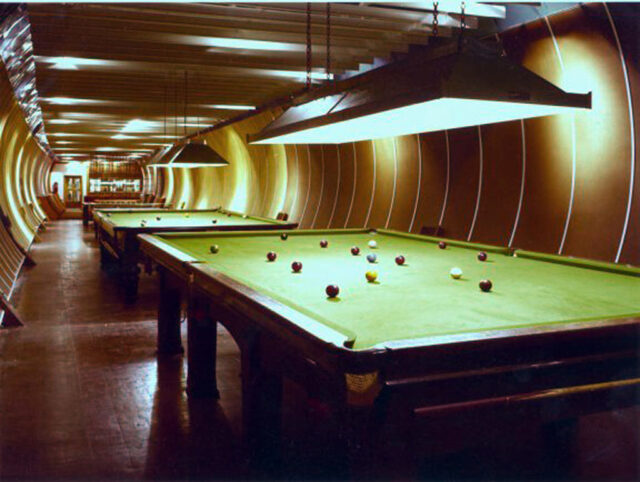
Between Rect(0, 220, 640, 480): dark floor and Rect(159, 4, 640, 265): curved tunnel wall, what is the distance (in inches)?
102

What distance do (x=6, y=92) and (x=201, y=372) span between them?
21.5 ft

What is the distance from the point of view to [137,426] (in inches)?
132

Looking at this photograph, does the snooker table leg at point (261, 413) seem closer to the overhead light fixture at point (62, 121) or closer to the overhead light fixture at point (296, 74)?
the overhead light fixture at point (296, 74)

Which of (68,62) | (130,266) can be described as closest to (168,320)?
(130,266)

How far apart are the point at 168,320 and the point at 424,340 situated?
129 inches

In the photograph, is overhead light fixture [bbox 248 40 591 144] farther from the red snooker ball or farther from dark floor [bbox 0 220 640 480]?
dark floor [bbox 0 220 640 480]

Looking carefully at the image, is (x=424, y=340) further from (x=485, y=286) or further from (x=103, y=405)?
(x=103, y=405)

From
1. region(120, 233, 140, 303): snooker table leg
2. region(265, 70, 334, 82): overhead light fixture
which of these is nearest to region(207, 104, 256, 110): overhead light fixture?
region(265, 70, 334, 82): overhead light fixture

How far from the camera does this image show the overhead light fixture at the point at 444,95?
279 centimetres

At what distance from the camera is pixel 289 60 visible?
317 inches

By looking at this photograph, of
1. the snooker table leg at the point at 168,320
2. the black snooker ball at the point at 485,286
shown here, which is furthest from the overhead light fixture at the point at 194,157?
the black snooker ball at the point at 485,286

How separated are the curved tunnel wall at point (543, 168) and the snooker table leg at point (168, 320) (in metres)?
3.94

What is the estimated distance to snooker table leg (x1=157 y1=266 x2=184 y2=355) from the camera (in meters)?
4.73

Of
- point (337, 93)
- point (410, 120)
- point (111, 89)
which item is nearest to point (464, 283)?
point (410, 120)
